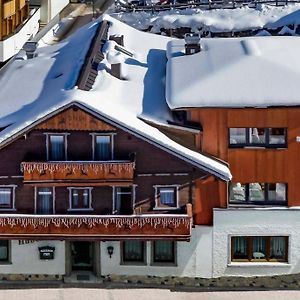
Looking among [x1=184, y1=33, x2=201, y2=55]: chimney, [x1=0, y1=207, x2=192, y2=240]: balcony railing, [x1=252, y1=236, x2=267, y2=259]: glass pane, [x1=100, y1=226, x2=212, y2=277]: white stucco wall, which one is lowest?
[x1=100, y1=226, x2=212, y2=277]: white stucco wall

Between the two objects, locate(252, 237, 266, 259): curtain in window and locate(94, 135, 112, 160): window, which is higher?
locate(94, 135, 112, 160): window

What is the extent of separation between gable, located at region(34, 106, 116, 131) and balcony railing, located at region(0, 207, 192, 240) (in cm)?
288

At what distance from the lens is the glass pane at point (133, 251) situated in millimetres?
30984

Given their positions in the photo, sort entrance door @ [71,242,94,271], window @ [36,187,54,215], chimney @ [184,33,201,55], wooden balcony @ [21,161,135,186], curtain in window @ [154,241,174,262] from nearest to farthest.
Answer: wooden balcony @ [21,161,135,186] < window @ [36,187,54,215] < curtain in window @ [154,241,174,262] < entrance door @ [71,242,94,271] < chimney @ [184,33,201,55]

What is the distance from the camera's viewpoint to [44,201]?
98.8 feet

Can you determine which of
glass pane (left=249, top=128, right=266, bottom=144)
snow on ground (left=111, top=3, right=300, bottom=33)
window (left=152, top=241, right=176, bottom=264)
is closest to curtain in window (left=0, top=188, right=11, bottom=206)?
window (left=152, top=241, right=176, bottom=264)

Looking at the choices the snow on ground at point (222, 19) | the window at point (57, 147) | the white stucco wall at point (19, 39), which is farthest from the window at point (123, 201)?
the snow on ground at point (222, 19)

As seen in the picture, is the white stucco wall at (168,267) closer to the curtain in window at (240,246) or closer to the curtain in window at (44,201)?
the curtain in window at (240,246)

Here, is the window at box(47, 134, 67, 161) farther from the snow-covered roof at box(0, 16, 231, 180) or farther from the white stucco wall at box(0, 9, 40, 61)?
the white stucco wall at box(0, 9, 40, 61)

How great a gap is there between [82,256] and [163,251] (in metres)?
2.82

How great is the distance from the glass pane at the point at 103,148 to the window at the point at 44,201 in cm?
195

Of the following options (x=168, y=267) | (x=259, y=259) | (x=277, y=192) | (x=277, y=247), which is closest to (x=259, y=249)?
(x=259, y=259)

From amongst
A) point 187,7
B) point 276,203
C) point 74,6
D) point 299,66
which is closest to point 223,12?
point 187,7

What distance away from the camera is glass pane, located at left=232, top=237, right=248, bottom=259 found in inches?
1222
